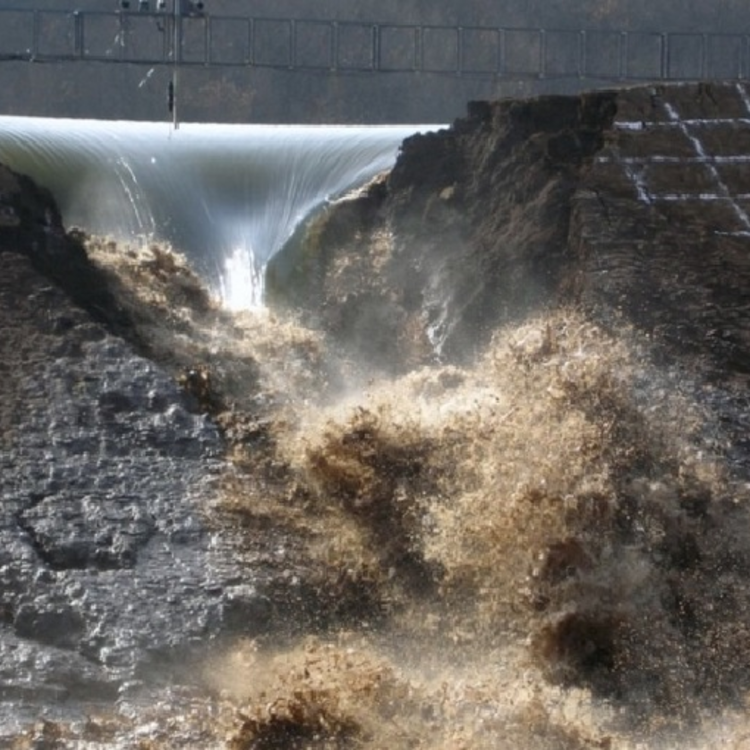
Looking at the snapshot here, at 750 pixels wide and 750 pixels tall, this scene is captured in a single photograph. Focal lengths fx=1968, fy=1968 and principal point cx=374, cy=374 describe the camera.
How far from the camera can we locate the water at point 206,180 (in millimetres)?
15078

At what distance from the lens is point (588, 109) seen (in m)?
14.1

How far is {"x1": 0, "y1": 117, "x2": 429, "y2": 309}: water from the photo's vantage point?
15.1 metres

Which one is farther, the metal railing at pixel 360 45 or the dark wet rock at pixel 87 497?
the metal railing at pixel 360 45

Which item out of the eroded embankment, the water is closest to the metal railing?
the water

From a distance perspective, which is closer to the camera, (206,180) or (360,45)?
Result: (206,180)

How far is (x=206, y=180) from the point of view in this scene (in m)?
16.7

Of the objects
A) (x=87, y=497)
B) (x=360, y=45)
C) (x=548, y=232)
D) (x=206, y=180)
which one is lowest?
(x=360, y=45)

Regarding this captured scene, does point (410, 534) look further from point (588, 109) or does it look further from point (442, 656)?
point (588, 109)

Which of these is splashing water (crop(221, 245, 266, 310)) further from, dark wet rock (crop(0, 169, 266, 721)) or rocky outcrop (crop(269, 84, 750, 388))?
dark wet rock (crop(0, 169, 266, 721))

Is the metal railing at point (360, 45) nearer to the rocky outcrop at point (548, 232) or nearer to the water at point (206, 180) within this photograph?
the water at point (206, 180)

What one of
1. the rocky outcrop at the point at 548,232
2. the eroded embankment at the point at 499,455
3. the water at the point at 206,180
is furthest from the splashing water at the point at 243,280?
the eroded embankment at the point at 499,455

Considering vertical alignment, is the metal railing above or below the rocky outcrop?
below

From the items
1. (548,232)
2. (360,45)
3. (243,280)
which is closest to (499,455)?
(548,232)

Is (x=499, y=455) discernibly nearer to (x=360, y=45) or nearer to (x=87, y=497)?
(x=87, y=497)
